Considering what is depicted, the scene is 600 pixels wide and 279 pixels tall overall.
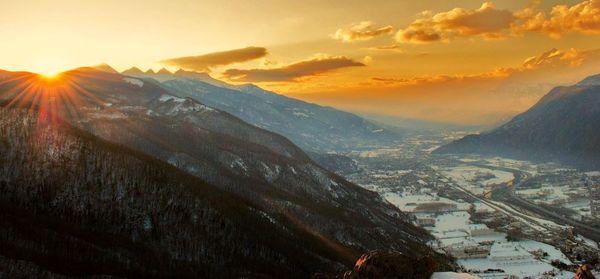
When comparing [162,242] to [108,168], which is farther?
[108,168]

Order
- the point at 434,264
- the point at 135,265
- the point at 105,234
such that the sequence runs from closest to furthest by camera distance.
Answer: the point at 434,264
the point at 135,265
the point at 105,234

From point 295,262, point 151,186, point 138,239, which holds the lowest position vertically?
point 295,262

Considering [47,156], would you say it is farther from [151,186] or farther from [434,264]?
[434,264]

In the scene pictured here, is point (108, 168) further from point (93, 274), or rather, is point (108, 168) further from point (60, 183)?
point (93, 274)

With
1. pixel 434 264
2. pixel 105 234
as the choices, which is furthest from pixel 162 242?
pixel 434 264

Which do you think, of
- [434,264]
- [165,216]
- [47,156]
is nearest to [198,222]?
[165,216]

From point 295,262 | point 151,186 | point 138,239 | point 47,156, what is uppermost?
point 47,156

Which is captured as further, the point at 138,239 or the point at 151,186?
the point at 151,186

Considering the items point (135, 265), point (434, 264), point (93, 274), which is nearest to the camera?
point (434, 264)

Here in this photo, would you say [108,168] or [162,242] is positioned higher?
[108,168]
